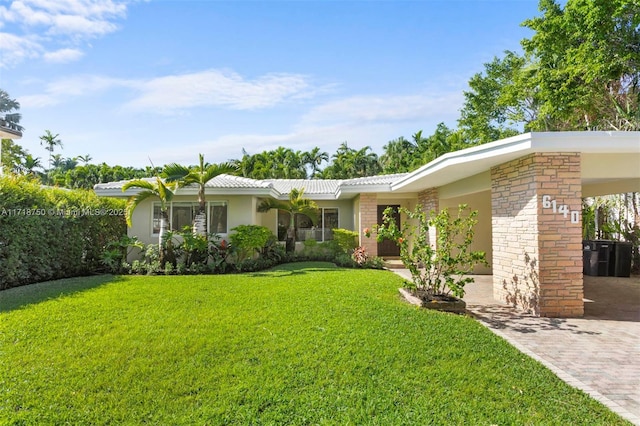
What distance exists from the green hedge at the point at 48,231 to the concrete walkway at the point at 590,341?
1168 cm

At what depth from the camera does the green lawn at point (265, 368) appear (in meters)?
3.68

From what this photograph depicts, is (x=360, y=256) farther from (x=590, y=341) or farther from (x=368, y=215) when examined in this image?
(x=590, y=341)

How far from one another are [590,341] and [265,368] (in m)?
5.46

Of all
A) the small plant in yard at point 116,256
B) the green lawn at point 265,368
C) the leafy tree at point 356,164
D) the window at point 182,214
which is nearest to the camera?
the green lawn at point 265,368

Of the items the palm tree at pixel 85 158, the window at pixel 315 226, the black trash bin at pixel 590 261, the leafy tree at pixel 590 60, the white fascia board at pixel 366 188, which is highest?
the palm tree at pixel 85 158

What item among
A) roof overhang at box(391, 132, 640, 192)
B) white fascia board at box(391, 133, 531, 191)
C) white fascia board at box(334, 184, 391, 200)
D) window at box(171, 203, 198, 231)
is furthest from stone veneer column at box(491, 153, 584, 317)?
window at box(171, 203, 198, 231)

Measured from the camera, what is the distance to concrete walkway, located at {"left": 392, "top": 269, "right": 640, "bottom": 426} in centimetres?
421

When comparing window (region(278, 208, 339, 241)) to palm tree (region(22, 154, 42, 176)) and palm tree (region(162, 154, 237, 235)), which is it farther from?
palm tree (region(22, 154, 42, 176))

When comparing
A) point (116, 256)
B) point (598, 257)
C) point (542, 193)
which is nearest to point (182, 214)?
point (116, 256)

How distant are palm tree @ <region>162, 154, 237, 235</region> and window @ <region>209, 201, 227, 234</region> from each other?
171 cm

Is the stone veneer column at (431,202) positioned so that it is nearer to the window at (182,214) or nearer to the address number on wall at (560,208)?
the address number on wall at (560,208)

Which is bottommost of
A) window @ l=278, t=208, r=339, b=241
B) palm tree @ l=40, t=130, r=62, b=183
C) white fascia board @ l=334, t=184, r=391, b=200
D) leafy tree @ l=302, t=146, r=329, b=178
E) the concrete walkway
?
the concrete walkway

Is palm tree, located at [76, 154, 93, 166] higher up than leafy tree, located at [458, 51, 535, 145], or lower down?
higher up

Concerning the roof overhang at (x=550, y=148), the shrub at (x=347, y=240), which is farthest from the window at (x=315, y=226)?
the roof overhang at (x=550, y=148)
